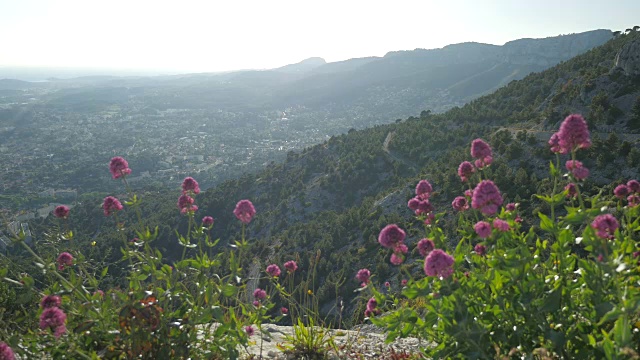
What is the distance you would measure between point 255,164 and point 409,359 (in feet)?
409

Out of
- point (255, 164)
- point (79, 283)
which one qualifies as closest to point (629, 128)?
point (79, 283)

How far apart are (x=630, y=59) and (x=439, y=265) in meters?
40.0

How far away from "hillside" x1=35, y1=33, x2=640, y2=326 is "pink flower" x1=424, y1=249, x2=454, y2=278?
12.2 metres

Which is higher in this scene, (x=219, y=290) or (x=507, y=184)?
(x=219, y=290)

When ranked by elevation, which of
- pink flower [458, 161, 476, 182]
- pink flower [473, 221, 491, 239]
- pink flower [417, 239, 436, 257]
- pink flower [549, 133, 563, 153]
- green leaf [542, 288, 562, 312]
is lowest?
green leaf [542, 288, 562, 312]

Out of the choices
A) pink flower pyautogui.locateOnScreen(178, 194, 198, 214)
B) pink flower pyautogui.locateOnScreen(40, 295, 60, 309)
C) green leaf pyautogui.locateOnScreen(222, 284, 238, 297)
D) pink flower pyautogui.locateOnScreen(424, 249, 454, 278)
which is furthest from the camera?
pink flower pyautogui.locateOnScreen(178, 194, 198, 214)

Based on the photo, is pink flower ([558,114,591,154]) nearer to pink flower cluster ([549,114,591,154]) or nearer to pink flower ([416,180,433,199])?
pink flower cluster ([549,114,591,154])

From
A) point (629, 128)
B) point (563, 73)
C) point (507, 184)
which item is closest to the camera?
point (507, 184)

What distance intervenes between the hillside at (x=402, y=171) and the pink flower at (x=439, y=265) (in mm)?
12220

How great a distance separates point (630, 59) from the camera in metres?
32.8

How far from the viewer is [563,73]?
46.8 metres

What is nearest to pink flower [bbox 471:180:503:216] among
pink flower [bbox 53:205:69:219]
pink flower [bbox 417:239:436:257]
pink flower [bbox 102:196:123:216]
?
pink flower [bbox 417:239:436:257]

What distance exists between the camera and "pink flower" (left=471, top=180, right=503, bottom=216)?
365 cm

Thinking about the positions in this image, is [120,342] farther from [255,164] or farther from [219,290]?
[255,164]
